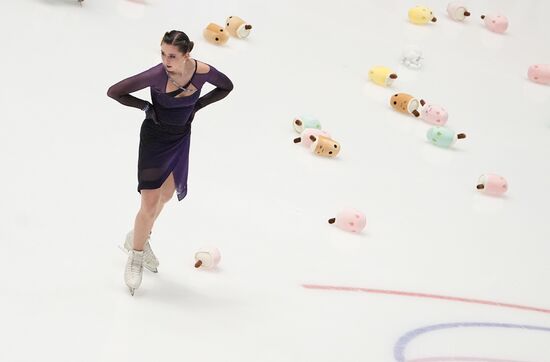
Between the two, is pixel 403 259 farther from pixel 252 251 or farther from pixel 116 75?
pixel 116 75

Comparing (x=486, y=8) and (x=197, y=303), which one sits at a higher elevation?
(x=486, y=8)

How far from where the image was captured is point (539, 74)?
38.1 ft

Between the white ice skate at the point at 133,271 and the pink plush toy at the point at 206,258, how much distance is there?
0.49 metres

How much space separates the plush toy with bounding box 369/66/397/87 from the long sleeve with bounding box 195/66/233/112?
4546 millimetres

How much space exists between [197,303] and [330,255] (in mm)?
1195

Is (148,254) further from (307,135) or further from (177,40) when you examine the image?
(307,135)

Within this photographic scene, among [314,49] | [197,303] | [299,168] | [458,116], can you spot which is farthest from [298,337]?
[314,49]

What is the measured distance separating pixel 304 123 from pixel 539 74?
3.63m

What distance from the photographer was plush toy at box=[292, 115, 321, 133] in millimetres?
8883

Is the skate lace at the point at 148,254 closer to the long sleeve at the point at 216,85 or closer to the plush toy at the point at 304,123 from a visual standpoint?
the long sleeve at the point at 216,85

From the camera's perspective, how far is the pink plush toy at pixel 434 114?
9.75 meters

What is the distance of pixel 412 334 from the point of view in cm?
635

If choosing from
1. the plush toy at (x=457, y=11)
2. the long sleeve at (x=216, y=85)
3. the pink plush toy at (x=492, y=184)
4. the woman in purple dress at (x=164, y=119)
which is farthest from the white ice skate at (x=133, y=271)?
the plush toy at (x=457, y=11)

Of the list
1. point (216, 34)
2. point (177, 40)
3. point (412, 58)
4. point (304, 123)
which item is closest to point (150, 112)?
point (177, 40)
